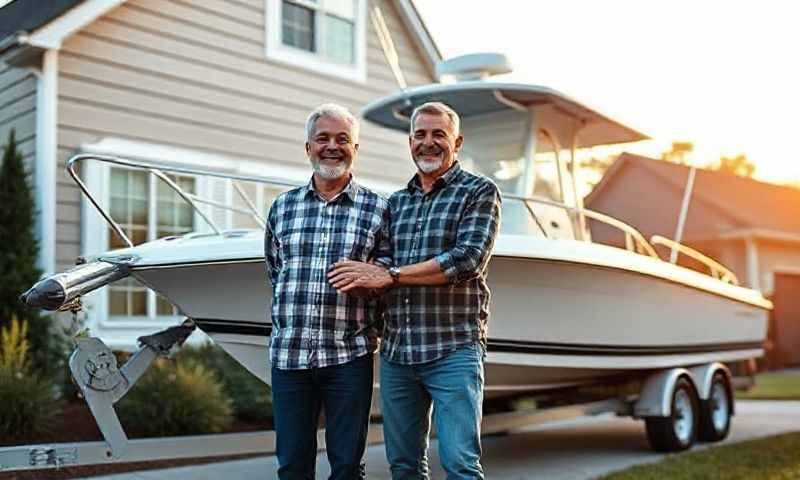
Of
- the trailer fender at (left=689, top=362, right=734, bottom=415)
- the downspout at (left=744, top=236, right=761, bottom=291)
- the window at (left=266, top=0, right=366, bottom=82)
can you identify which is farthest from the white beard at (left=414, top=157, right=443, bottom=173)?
the downspout at (left=744, top=236, right=761, bottom=291)

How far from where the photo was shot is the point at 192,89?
9.68 m

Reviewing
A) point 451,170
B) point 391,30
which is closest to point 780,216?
Result: point 391,30

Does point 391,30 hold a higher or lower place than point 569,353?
higher

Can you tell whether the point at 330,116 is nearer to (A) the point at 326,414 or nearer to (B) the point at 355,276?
(B) the point at 355,276

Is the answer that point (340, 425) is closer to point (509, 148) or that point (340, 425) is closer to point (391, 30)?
point (509, 148)

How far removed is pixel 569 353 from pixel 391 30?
6.28 m

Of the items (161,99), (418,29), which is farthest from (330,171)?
(418,29)

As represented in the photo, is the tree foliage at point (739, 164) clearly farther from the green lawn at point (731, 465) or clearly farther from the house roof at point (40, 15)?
the house roof at point (40, 15)

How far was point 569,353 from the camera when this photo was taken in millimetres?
6496

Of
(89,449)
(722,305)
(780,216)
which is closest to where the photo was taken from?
(89,449)

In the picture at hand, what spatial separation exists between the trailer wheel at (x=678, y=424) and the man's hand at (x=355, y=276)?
454 centimetres

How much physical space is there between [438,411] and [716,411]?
5262 millimetres

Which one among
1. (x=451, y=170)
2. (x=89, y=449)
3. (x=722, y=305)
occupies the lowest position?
(x=89, y=449)

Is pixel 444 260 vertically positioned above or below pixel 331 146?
below
